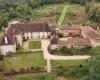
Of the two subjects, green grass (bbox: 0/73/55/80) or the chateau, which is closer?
green grass (bbox: 0/73/55/80)

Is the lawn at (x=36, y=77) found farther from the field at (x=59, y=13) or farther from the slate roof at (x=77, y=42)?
the field at (x=59, y=13)

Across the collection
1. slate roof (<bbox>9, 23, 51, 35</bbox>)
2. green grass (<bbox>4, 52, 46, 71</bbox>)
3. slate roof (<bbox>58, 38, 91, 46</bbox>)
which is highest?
slate roof (<bbox>9, 23, 51, 35</bbox>)

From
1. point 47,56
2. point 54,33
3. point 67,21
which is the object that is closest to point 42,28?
point 54,33

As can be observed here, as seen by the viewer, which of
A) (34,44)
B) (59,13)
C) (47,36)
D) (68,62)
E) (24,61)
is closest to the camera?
(68,62)

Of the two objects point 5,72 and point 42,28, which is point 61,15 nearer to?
point 42,28

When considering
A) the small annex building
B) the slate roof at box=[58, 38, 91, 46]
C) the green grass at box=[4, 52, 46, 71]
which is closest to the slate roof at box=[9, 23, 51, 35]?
the small annex building

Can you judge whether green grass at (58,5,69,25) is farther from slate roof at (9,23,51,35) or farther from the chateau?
slate roof at (9,23,51,35)

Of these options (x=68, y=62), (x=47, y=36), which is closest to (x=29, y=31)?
(x=47, y=36)

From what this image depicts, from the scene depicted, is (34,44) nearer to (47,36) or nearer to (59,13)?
(47,36)
